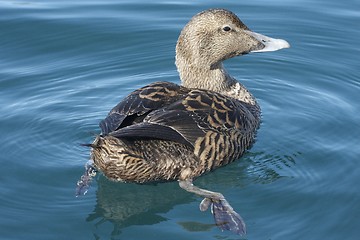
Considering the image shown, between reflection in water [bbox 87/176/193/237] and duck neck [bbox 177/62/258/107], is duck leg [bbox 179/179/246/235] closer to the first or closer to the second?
reflection in water [bbox 87/176/193/237]

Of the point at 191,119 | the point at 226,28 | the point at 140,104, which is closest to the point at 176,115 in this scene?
the point at 191,119

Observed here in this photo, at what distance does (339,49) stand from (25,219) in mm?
5464

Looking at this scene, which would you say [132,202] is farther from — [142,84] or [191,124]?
[142,84]

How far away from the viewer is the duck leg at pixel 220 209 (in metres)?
6.34

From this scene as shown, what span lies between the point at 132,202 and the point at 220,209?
84 cm

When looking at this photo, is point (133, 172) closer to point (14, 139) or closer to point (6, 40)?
point (14, 139)

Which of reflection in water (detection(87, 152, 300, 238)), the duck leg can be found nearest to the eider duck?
the duck leg

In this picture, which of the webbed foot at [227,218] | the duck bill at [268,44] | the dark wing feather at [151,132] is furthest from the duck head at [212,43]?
the webbed foot at [227,218]

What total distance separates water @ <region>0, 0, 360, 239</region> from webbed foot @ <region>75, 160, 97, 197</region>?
8 cm

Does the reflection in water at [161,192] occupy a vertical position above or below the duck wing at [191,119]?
below

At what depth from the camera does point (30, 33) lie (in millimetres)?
11031

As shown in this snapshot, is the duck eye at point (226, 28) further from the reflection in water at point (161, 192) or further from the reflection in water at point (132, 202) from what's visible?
the reflection in water at point (132, 202)

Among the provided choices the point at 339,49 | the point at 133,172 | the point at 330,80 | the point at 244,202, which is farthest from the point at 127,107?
the point at 339,49

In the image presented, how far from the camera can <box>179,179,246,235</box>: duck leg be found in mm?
6336
